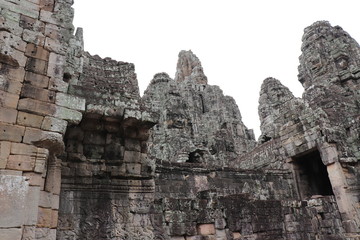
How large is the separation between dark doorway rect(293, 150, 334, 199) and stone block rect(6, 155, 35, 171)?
9966 millimetres

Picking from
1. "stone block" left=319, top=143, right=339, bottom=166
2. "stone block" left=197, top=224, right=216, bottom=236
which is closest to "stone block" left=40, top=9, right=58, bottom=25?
"stone block" left=197, top=224, right=216, bottom=236

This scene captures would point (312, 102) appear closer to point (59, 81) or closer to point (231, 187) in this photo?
point (231, 187)

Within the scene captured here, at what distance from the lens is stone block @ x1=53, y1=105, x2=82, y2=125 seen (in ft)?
13.2

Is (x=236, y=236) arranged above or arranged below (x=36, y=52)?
below

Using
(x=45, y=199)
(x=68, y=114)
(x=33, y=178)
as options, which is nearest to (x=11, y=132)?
(x=33, y=178)

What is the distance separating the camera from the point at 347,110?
11219 millimetres

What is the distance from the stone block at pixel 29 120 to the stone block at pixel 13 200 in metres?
0.67

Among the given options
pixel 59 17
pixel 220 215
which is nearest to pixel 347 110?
pixel 220 215

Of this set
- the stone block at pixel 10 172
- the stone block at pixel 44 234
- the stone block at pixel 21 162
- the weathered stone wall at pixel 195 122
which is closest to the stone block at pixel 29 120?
the stone block at pixel 21 162

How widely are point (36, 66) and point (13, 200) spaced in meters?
1.79

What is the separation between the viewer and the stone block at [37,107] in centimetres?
381

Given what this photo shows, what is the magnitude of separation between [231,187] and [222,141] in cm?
2503

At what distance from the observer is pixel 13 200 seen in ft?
11.0

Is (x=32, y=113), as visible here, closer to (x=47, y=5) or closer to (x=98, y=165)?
(x=98, y=165)
